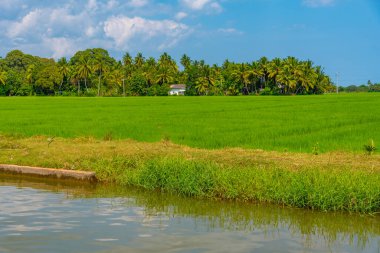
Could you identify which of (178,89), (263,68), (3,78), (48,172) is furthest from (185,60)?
(48,172)

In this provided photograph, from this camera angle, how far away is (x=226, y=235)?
6.66m

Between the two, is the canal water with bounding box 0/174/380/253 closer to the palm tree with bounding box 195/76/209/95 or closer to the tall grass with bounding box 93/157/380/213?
the tall grass with bounding box 93/157/380/213

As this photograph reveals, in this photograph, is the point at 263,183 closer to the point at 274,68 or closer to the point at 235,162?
the point at 235,162

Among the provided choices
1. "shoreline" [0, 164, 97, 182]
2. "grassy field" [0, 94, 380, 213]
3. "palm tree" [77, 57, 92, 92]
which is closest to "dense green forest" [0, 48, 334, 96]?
"palm tree" [77, 57, 92, 92]

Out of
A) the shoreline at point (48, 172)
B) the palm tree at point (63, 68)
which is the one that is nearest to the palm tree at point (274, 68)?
the palm tree at point (63, 68)

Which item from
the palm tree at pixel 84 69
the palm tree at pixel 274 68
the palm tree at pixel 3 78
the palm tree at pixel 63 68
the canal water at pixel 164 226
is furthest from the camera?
the palm tree at pixel 63 68

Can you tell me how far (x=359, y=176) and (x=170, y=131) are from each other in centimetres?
1179

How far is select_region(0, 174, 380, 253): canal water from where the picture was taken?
6141 mm

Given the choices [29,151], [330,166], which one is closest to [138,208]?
[330,166]

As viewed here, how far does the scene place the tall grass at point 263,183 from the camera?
8094 mm

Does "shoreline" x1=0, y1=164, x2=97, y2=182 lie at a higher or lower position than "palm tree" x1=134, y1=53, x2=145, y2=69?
lower

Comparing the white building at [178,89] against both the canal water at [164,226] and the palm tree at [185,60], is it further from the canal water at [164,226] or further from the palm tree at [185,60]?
the canal water at [164,226]

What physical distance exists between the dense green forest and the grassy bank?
262 ft

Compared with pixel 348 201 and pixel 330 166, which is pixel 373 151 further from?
pixel 348 201
